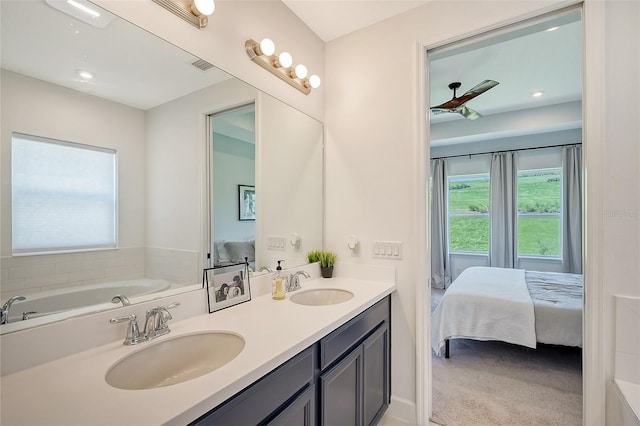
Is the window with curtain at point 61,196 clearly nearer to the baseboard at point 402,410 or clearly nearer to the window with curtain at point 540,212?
the baseboard at point 402,410

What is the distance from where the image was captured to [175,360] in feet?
3.43

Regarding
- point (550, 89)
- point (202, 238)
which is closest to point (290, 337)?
point (202, 238)

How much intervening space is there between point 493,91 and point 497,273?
2.22 metres

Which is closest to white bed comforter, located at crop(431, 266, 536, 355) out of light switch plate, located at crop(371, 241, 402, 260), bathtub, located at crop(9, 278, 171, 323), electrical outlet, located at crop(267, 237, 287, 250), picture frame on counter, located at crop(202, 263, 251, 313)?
light switch plate, located at crop(371, 241, 402, 260)

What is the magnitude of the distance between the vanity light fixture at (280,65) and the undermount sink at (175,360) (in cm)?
145

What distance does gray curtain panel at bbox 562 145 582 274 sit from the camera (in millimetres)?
4242

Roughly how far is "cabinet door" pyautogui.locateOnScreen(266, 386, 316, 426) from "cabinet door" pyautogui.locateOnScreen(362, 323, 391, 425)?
18.1 inches

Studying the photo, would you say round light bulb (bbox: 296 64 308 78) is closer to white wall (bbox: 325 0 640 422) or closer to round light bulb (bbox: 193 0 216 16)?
white wall (bbox: 325 0 640 422)

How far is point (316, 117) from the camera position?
2186mm

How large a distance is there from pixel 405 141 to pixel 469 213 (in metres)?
3.95

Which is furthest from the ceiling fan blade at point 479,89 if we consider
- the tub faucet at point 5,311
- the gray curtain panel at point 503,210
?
the tub faucet at point 5,311

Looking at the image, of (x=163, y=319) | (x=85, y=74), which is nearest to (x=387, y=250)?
(x=163, y=319)

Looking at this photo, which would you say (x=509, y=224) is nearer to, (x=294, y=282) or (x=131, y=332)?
(x=294, y=282)

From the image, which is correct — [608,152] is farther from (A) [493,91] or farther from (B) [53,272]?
(A) [493,91]
